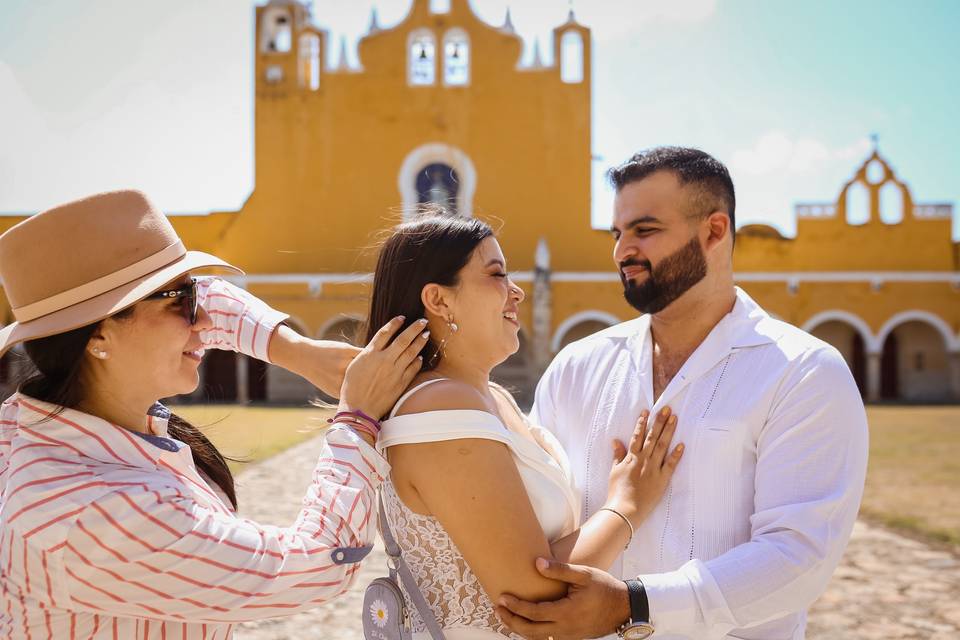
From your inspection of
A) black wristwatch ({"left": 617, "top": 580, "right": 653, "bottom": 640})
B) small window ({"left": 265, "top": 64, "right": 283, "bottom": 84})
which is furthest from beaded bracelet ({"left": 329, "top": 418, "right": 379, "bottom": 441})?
small window ({"left": 265, "top": 64, "right": 283, "bottom": 84})

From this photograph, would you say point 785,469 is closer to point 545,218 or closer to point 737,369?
point 737,369

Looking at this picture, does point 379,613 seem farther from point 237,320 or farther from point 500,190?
point 500,190

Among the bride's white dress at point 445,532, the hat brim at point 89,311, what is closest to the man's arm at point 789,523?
the bride's white dress at point 445,532

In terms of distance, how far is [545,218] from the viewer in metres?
22.4

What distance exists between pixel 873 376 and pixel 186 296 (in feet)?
75.1

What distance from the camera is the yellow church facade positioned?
870 inches

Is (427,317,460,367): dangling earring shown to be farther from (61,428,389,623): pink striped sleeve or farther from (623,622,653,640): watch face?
(623,622,653,640): watch face

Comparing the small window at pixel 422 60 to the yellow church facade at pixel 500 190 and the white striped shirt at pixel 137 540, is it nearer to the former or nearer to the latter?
the yellow church facade at pixel 500 190

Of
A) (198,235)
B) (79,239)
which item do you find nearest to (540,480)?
(79,239)

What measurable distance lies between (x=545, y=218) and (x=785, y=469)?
20.7 m

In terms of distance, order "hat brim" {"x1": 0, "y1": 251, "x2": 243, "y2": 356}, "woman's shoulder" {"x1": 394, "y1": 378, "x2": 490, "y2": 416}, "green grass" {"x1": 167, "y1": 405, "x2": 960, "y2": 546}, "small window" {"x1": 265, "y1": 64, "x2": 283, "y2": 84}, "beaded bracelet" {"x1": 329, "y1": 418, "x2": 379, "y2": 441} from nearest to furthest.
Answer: "hat brim" {"x1": 0, "y1": 251, "x2": 243, "y2": 356}
"beaded bracelet" {"x1": 329, "y1": 418, "x2": 379, "y2": 441}
"woman's shoulder" {"x1": 394, "y1": 378, "x2": 490, "y2": 416}
"green grass" {"x1": 167, "y1": 405, "x2": 960, "y2": 546}
"small window" {"x1": 265, "y1": 64, "x2": 283, "y2": 84}

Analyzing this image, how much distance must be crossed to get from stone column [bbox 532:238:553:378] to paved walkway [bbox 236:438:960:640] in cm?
1403

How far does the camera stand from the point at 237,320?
6.86 ft

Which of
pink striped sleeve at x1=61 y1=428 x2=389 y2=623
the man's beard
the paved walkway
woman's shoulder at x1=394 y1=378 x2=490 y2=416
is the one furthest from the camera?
the paved walkway
